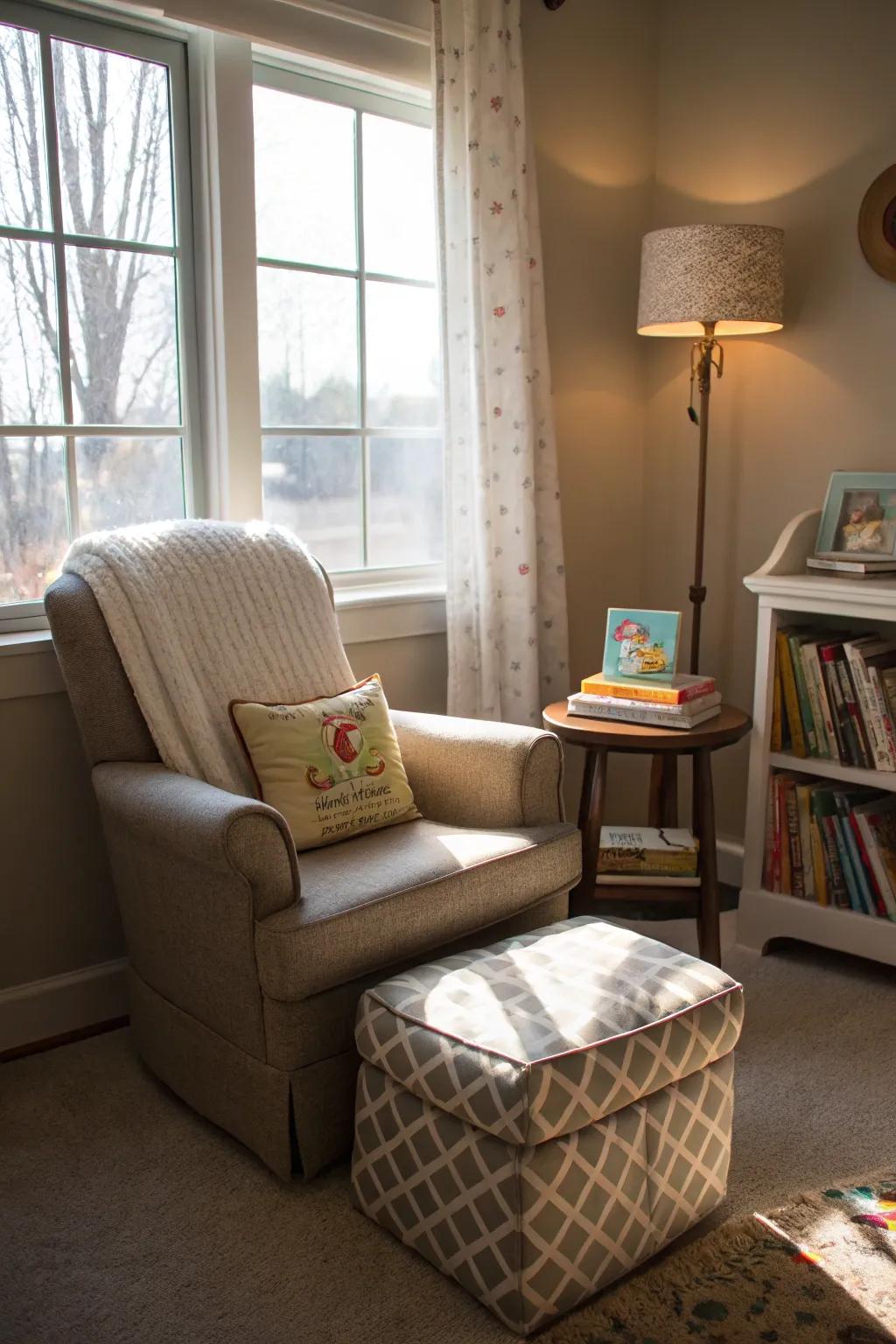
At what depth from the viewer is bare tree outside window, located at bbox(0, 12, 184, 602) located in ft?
7.30

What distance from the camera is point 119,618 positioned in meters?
2.14

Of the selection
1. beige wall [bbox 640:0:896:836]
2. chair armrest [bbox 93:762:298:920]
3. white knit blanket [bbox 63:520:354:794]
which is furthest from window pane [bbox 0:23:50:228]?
beige wall [bbox 640:0:896:836]

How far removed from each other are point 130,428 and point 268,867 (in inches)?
42.6

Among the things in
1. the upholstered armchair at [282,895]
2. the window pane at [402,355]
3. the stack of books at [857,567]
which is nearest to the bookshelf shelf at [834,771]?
the stack of books at [857,567]

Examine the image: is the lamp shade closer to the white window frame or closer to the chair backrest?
the white window frame

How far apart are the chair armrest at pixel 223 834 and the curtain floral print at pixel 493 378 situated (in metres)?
1.03

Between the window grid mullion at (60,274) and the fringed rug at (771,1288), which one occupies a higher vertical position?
the window grid mullion at (60,274)

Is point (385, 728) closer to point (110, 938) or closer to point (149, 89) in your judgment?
point (110, 938)

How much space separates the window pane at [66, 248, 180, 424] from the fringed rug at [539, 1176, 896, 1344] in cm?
183

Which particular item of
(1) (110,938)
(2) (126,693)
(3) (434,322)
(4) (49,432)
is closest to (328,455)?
(3) (434,322)

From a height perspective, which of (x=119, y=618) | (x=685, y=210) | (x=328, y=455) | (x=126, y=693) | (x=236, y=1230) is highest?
(x=685, y=210)

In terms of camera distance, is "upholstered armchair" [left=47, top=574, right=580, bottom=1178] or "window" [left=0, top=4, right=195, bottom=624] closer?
"upholstered armchair" [left=47, top=574, right=580, bottom=1178]

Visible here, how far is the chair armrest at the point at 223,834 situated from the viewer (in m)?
1.76

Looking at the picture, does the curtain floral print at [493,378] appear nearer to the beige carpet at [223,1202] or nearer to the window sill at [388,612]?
the window sill at [388,612]
